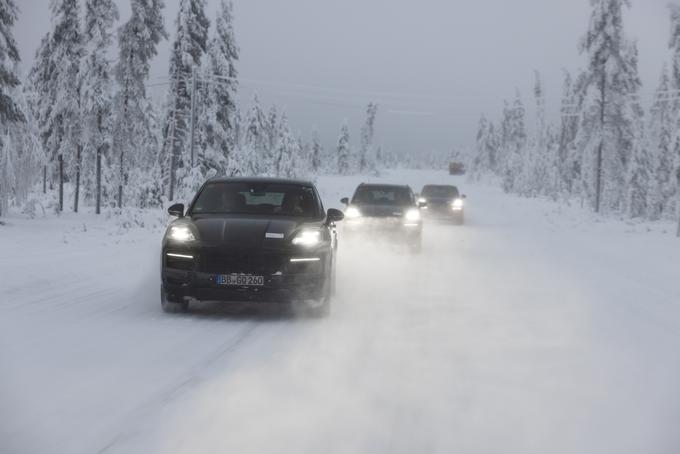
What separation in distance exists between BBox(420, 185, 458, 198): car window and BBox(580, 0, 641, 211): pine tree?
1800 centimetres

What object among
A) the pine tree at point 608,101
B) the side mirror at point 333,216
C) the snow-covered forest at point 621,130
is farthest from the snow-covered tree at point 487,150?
the side mirror at point 333,216

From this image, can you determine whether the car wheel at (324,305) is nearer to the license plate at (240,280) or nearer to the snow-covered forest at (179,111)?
the license plate at (240,280)

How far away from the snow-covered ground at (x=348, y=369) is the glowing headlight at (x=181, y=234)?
906mm

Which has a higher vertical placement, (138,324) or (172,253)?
(172,253)

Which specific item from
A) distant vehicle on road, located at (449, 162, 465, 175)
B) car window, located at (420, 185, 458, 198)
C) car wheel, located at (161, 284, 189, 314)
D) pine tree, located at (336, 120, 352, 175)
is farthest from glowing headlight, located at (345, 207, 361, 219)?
distant vehicle on road, located at (449, 162, 465, 175)

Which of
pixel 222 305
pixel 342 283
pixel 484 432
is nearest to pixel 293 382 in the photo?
pixel 484 432

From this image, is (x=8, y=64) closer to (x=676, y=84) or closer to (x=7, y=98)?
(x=7, y=98)

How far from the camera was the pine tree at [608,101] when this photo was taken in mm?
41125

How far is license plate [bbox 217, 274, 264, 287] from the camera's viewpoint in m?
7.60

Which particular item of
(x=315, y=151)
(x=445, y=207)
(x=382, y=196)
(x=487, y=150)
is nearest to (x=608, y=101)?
(x=445, y=207)

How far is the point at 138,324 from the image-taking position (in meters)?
7.50

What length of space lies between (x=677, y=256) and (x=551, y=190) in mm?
65348

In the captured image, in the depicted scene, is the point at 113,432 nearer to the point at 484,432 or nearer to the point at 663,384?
the point at 484,432

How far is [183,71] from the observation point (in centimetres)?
4194
